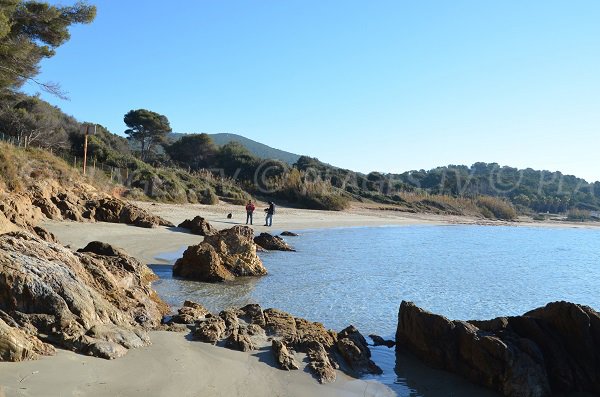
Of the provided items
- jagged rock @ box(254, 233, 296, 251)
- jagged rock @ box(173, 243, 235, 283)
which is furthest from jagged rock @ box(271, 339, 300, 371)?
jagged rock @ box(254, 233, 296, 251)

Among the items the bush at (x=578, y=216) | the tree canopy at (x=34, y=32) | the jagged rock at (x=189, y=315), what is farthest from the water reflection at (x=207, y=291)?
the bush at (x=578, y=216)

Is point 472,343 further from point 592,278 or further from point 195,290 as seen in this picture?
point 592,278

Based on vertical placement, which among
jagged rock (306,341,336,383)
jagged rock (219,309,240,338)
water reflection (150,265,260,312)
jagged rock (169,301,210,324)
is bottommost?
water reflection (150,265,260,312)

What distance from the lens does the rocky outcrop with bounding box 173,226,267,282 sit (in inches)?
470

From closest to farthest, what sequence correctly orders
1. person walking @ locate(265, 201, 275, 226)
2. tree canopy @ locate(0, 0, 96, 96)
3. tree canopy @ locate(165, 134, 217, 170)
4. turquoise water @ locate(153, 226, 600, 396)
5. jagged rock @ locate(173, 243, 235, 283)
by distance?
turquoise water @ locate(153, 226, 600, 396)
jagged rock @ locate(173, 243, 235, 283)
tree canopy @ locate(0, 0, 96, 96)
person walking @ locate(265, 201, 275, 226)
tree canopy @ locate(165, 134, 217, 170)

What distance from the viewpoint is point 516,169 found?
5984 inches

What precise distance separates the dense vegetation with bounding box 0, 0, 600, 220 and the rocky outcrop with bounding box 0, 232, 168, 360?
10917mm

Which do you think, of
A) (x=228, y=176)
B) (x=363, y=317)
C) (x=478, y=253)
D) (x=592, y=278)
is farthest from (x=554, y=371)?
(x=228, y=176)

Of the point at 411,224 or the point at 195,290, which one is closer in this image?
the point at 195,290

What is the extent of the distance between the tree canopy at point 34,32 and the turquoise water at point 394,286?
28.6 feet

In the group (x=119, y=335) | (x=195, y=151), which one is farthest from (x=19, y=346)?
(x=195, y=151)

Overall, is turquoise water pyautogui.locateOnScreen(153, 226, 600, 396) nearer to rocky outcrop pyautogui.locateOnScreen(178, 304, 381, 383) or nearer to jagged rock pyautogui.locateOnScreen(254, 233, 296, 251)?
rocky outcrop pyautogui.locateOnScreen(178, 304, 381, 383)

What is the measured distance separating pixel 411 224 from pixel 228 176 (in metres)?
19.9

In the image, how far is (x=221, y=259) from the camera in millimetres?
12711
